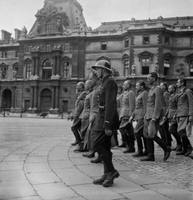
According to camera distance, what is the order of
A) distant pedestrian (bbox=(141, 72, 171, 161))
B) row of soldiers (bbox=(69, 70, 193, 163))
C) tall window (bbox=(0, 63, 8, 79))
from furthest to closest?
1. tall window (bbox=(0, 63, 8, 79))
2. row of soldiers (bbox=(69, 70, 193, 163))
3. distant pedestrian (bbox=(141, 72, 171, 161))

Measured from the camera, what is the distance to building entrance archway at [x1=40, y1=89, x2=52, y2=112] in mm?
45172

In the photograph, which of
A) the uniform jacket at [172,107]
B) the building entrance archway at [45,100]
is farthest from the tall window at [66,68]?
the uniform jacket at [172,107]

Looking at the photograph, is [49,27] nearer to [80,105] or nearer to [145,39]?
[145,39]

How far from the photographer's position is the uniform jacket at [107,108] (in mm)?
4504

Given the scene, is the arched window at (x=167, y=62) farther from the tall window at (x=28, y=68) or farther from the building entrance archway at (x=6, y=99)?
the building entrance archway at (x=6, y=99)

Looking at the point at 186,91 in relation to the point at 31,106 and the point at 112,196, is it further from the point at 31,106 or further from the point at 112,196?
the point at 31,106

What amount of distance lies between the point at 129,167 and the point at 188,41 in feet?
127

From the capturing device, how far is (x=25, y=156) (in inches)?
274

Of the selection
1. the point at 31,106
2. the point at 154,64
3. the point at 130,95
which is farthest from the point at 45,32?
the point at 130,95

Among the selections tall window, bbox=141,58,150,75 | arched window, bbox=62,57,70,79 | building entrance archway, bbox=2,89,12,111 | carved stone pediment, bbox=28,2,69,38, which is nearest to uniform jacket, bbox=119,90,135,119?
tall window, bbox=141,58,150,75

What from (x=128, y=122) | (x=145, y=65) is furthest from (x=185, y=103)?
(x=145, y=65)

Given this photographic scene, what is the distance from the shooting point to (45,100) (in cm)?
4553

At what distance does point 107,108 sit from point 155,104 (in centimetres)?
246

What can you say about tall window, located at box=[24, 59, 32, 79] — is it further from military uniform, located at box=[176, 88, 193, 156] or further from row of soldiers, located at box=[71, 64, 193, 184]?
military uniform, located at box=[176, 88, 193, 156]
